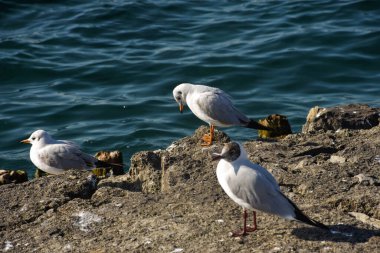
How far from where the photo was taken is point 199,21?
17.3 meters

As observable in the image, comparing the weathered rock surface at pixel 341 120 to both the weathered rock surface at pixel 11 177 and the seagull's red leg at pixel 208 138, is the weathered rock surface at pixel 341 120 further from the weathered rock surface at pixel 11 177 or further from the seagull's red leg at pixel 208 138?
the weathered rock surface at pixel 11 177

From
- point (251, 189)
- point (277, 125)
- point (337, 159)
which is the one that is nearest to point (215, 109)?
point (277, 125)

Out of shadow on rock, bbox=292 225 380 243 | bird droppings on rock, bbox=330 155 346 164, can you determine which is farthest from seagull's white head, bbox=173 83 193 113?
shadow on rock, bbox=292 225 380 243

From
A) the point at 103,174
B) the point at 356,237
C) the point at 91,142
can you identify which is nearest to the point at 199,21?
the point at 91,142

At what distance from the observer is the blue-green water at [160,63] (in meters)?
12.6

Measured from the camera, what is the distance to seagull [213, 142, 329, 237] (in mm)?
5477

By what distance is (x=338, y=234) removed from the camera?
553 cm

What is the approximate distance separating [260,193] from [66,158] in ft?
11.3

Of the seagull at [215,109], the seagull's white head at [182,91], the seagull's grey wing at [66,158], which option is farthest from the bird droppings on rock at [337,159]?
the seagull's grey wing at [66,158]

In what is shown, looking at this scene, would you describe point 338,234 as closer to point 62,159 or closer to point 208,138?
point 208,138

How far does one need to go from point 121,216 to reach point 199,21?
38.2ft

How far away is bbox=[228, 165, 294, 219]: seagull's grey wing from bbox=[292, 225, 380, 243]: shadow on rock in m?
0.23

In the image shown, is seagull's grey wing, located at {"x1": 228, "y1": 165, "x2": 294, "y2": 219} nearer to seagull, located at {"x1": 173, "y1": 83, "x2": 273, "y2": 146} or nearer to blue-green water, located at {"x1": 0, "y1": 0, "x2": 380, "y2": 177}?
seagull, located at {"x1": 173, "y1": 83, "x2": 273, "y2": 146}

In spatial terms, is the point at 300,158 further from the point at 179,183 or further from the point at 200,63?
the point at 200,63
